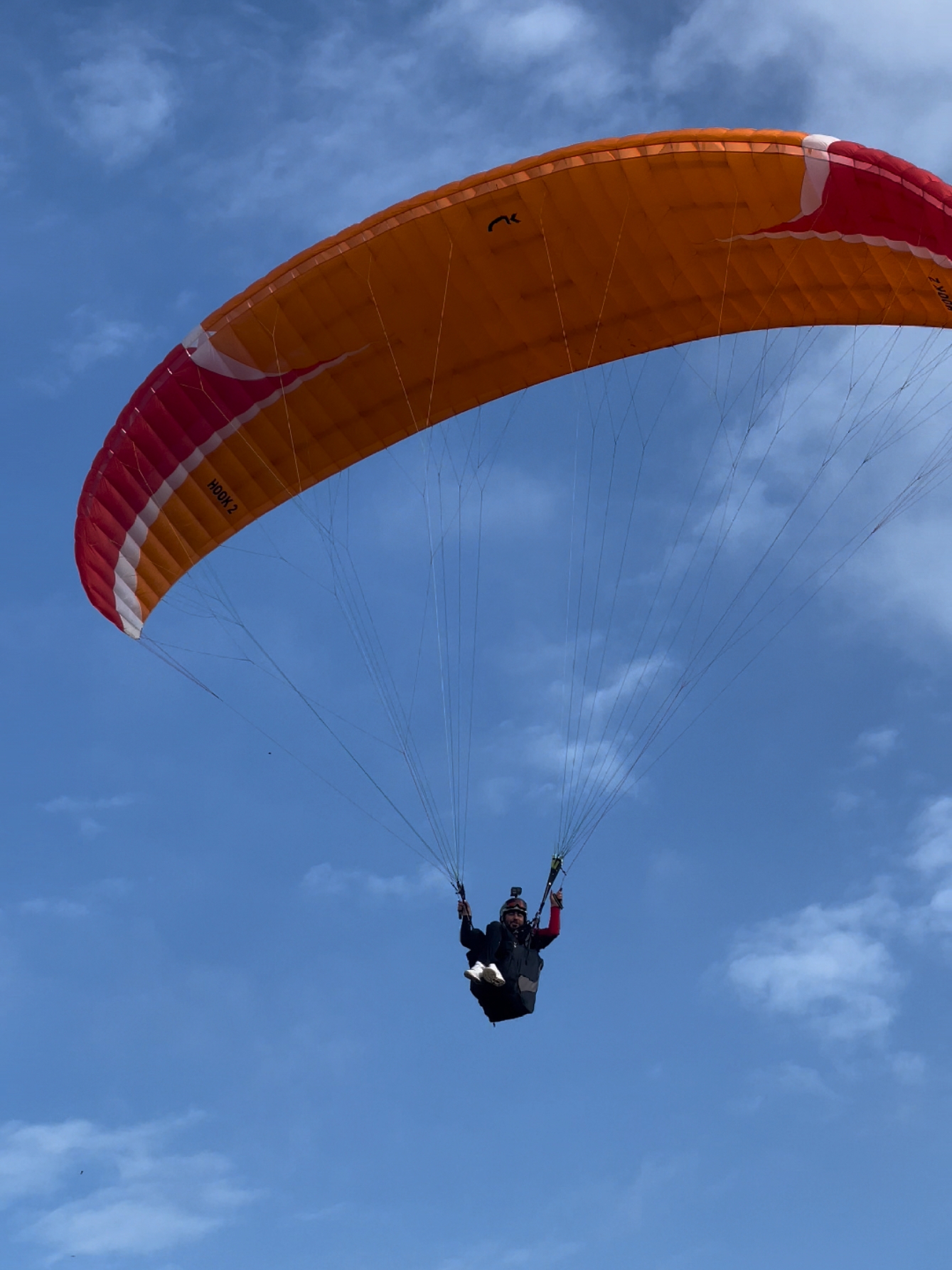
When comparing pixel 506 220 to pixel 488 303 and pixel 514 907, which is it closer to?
pixel 488 303

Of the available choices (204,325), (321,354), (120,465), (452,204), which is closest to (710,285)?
(452,204)

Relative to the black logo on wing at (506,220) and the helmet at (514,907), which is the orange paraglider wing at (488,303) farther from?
the helmet at (514,907)

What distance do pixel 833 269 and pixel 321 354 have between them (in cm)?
498

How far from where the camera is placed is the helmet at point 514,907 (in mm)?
15719

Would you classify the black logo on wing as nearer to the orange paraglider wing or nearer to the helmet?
the orange paraglider wing

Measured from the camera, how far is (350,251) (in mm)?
15914

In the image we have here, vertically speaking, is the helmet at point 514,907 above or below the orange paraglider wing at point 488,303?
below

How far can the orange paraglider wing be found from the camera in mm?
15539

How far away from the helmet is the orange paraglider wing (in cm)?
478

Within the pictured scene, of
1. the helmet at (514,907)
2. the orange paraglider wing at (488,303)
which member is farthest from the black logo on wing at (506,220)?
the helmet at (514,907)

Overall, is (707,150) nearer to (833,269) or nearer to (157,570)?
(833,269)

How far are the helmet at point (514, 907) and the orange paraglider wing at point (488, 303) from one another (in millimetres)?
4780

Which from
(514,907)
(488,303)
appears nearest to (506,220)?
(488,303)

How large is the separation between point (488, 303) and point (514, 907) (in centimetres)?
577
